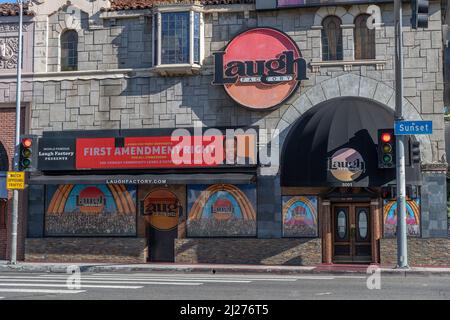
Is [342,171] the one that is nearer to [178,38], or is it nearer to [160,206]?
[160,206]

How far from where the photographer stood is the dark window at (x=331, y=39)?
25.1 meters

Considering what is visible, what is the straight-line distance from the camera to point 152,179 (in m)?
24.8

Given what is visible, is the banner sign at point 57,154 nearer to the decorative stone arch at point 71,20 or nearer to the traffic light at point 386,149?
the decorative stone arch at point 71,20

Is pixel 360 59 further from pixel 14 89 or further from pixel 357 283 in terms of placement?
pixel 14 89

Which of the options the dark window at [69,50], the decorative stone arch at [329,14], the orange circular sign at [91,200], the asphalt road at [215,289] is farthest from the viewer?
the dark window at [69,50]

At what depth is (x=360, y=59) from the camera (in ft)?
81.5

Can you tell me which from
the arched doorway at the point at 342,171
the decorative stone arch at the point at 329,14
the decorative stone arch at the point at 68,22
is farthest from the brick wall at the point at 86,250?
the decorative stone arch at the point at 329,14

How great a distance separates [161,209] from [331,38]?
8994 mm

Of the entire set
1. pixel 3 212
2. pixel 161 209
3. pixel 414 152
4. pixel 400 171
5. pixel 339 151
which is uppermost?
pixel 339 151

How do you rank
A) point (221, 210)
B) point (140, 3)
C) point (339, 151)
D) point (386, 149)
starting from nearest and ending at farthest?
point (386, 149)
point (339, 151)
point (221, 210)
point (140, 3)

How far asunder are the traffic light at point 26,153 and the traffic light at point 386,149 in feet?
38.9

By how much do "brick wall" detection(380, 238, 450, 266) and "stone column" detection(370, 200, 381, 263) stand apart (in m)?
0.39

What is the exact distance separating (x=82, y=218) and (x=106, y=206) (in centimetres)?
108

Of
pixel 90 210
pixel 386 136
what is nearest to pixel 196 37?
pixel 90 210
